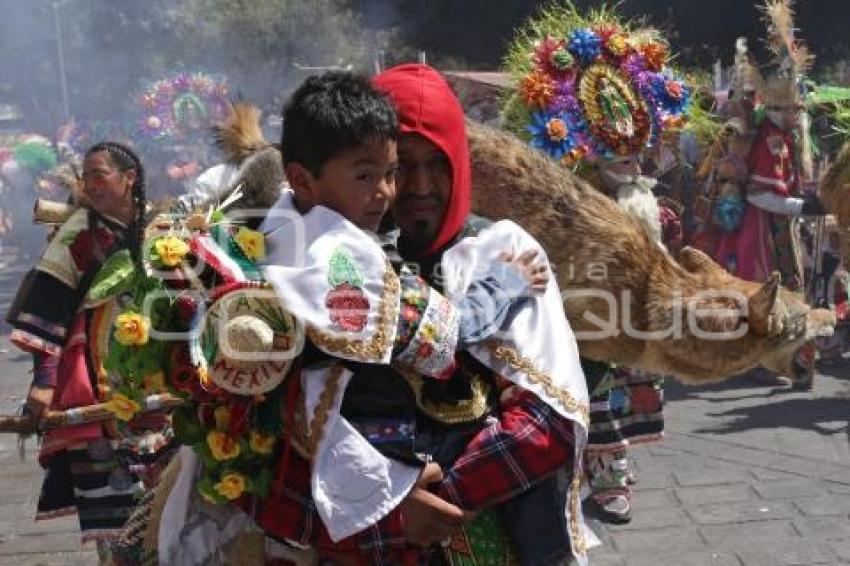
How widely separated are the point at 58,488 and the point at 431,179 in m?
2.82

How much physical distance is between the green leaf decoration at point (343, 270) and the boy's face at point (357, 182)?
107mm

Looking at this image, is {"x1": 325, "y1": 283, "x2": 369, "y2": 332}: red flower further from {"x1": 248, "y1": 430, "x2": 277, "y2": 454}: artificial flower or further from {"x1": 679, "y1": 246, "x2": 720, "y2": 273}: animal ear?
{"x1": 679, "y1": 246, "x2": 720, "y2": 273}: animal ear

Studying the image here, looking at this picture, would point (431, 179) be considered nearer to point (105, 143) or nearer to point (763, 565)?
point (105, 143)

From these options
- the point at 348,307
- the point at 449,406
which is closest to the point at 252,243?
the point at 348,307

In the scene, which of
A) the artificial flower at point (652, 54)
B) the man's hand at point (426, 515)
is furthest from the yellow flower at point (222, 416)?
the artificial flower at point (652, 54)

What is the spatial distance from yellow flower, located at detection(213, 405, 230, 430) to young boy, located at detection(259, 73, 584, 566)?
0.18 metres

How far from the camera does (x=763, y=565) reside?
5.05m

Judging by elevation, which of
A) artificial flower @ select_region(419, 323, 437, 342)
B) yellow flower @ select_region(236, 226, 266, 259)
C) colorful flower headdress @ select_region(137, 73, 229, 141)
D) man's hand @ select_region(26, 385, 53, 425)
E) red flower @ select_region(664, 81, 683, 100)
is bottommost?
colorful flower headdress @ select_region(137, 73, 229, 141)

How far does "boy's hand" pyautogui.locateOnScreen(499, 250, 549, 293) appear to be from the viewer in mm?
2320

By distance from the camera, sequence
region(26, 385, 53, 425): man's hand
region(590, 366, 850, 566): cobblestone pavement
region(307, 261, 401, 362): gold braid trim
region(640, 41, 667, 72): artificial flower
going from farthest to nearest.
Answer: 1. region(590, 366, 850, 566): cobblestone pavement
2. region(640, 41, 667, 72): artificial flower
3. region(26, 385, 53, 425): man's hand
4. region(307, 261, 401, 362): gold braid trim

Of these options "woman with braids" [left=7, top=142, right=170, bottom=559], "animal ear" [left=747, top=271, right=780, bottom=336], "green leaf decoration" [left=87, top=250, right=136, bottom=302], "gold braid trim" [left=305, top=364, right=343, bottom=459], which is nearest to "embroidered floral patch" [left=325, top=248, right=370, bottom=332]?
"gold braid trim" [left=305, top=364, right=343, bottom=459]

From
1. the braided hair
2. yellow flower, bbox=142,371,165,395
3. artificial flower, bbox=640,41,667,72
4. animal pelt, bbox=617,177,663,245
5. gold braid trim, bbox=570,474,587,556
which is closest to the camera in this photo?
yellow flower, bbox=142,371,165,395

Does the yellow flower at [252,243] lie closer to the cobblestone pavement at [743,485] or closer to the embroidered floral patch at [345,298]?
the embroidered floral patch at [345,298]

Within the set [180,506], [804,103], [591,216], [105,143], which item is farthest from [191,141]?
[180,506]
